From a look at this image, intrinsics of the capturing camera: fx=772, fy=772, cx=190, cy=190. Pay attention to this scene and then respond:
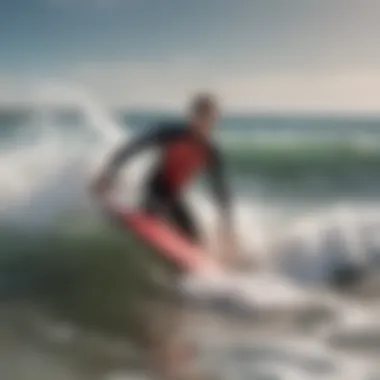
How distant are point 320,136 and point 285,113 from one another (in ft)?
0.19

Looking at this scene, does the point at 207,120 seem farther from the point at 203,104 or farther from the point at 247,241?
the point at 247,241

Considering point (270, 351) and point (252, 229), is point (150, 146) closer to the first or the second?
point (252, 229)

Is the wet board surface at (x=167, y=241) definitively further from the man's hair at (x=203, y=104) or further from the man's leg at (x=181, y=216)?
the man's hair at (x=203, y=104)

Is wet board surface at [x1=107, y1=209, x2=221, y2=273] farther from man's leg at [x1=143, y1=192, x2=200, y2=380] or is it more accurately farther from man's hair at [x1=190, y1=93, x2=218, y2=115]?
man's hair at [x1=190, y1=93, x2=218, y2=115]

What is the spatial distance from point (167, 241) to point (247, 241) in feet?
0.34

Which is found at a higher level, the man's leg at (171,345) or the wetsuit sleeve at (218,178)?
the wetsuit sleeve at (218,178)

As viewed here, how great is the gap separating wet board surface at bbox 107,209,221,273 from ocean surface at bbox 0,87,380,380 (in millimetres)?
18

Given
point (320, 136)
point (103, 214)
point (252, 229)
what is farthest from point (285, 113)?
point (103, 214)

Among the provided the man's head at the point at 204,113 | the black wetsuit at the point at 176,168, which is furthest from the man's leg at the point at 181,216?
the man's head at the point at 204,113

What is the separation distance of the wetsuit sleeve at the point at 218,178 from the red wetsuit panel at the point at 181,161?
12mm

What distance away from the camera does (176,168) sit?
1.01 meters

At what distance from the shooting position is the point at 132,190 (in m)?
1.01

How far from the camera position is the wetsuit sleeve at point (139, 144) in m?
1.01

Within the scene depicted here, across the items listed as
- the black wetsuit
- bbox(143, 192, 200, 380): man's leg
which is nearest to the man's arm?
the black wetsuit
